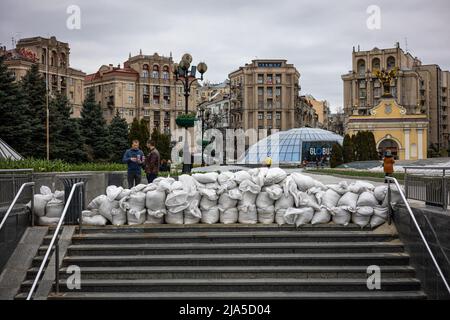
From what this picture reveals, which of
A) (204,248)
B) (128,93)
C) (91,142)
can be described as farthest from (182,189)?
(128,93)

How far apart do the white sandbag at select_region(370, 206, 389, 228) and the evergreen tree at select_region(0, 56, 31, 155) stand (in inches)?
967

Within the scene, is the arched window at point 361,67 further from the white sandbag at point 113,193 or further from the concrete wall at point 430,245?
the concrete wall at point 430,245

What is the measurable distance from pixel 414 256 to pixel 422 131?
2021 inches

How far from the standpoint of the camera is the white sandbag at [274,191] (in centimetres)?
781

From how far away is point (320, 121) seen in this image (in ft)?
376

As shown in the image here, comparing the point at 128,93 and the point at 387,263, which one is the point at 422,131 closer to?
the point at 128,93

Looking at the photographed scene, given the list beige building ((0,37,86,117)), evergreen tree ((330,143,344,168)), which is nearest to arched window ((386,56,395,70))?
evergreen tree ((330,143,344,168))

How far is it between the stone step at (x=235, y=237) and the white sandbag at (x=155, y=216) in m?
0.50

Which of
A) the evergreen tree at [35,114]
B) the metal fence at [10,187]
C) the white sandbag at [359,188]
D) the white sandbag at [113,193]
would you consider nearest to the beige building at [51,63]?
the evergreen tree at [35,114]

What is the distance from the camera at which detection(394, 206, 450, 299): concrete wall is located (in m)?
5.87

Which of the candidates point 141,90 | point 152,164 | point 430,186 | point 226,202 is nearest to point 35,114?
point 152,164

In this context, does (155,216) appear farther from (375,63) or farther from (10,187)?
(375,63)

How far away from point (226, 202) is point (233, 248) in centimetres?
103

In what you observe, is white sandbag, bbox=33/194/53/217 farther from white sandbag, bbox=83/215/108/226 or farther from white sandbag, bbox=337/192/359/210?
white sandbag, bbox=337/192/359/210
